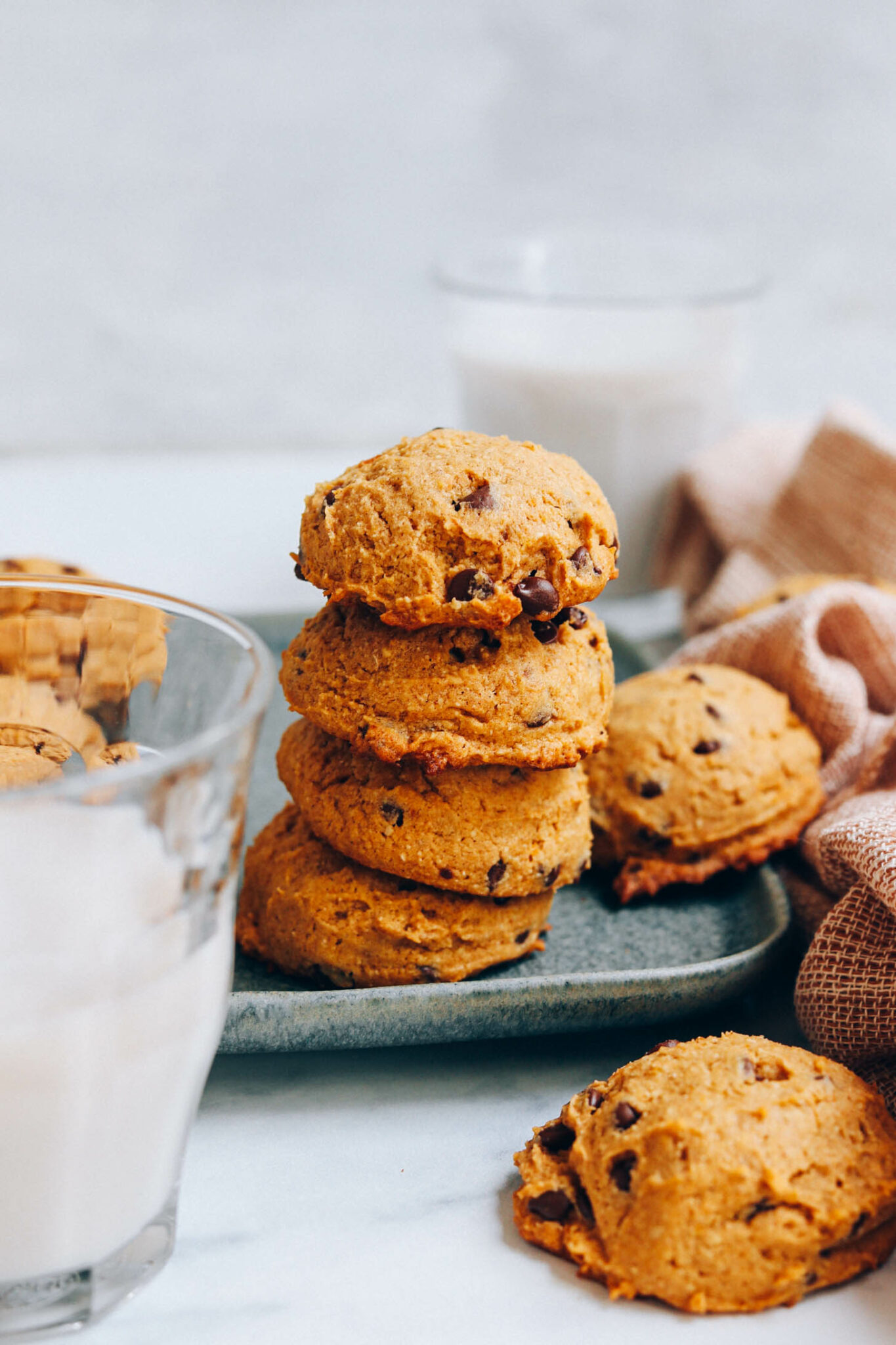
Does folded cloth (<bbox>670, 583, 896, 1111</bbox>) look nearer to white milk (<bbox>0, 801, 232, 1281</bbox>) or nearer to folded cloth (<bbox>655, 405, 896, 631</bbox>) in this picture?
folded cloth (<bbox>655, 405, 896, 631</bbox>)

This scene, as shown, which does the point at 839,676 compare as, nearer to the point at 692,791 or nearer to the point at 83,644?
the point at 692,791

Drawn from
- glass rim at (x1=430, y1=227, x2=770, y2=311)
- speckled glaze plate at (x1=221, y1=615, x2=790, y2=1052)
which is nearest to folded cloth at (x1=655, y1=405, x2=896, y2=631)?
glass rim at (x1=430, y1=227, x2=770, y2=311)

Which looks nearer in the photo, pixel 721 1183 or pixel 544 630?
pixel 721 1183

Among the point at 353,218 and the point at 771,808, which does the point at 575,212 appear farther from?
the point at 771,808

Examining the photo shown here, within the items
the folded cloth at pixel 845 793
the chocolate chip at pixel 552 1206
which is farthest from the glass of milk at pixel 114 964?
the folded cloth at pixel 845 793

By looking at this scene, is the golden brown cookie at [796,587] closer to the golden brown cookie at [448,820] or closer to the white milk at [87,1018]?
the golden brown cookie at [448,820]

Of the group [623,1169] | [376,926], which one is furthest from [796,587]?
[623,1169]
